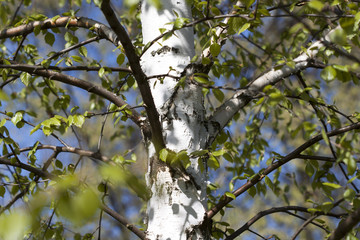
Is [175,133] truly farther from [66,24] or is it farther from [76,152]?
[66,24]

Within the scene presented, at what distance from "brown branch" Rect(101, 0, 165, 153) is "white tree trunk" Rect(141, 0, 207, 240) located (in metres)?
0.11

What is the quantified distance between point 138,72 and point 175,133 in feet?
1.09

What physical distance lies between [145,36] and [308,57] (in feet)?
2.25

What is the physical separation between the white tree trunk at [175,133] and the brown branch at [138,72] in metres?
0.11

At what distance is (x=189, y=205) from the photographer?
1.45 m

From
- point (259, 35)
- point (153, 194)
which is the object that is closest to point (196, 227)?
point (153, 194)

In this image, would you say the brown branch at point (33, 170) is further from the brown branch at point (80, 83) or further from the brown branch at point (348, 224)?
the brown branch at point (348, 224)

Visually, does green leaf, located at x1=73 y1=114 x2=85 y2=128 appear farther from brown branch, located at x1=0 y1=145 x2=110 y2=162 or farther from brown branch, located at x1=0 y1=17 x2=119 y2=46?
brown branch, located at x1=0 y1=17 x2=119 y2=46

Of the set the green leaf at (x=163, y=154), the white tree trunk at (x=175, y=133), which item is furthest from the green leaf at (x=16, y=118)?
the green leaf at (x=163, y=154)

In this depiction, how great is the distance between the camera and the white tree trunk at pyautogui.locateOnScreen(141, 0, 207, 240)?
1.43 metres

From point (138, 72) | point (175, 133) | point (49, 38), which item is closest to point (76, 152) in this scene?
point (175, 133)

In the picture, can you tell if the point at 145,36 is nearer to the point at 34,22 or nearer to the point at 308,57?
the point at 34,22

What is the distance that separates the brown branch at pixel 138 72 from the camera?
1127mm

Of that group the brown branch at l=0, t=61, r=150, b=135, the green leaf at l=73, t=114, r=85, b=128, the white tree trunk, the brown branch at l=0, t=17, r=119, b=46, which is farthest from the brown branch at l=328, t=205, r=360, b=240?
the brown branch at l=0, t=17, r=119, b=46
